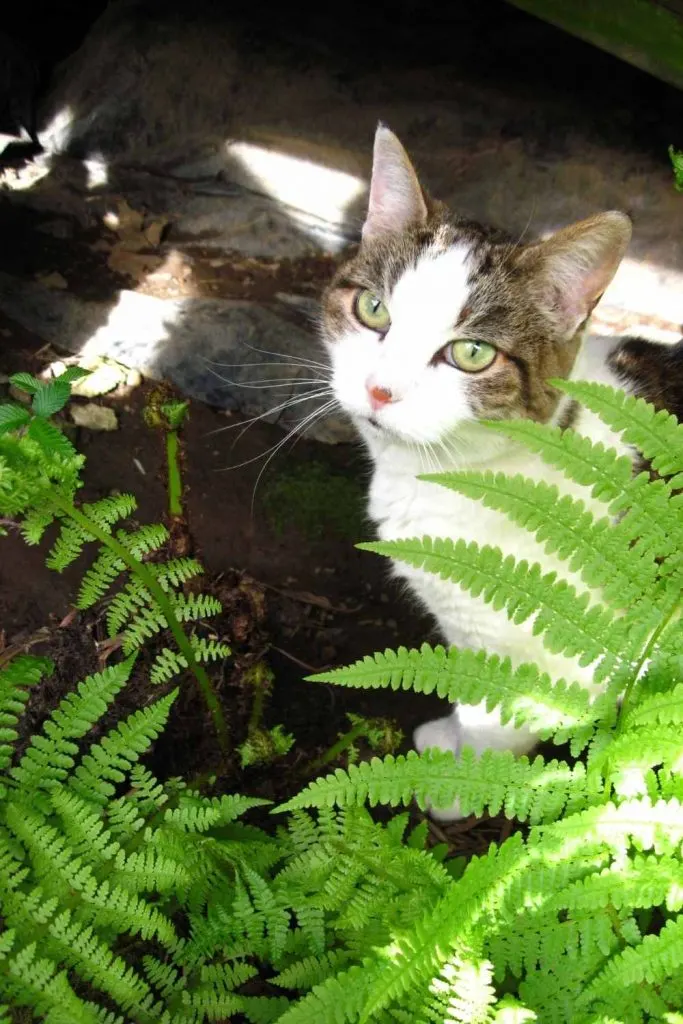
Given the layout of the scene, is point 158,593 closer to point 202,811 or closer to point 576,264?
point 202,811

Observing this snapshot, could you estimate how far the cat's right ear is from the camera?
2.55 meters

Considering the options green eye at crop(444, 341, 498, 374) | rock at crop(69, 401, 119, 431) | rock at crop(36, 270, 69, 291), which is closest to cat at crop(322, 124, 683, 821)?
green eye at crop(444, 341, 498, 374)

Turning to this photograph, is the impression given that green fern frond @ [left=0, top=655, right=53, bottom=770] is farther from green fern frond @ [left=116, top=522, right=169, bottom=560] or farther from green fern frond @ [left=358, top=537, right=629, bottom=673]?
green fern frond @ [left=358, top=537, right=629, bottom=673]

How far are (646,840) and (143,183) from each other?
4.69 meters

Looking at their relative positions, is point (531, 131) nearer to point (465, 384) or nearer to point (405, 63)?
point (405, 63)

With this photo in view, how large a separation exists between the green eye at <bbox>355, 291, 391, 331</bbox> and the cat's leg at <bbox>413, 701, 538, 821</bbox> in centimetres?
135

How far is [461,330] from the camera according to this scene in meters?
2.48

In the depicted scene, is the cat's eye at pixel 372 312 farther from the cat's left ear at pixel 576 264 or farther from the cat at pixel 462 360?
the cat's left ear at pixel 576 264

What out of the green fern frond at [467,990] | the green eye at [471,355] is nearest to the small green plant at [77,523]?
the green eye at [471,355]

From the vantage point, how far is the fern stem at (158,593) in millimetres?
2076

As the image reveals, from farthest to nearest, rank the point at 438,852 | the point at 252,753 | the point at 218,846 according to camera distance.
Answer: the point at 252,753 → the point at 438,852 → the point at 218,846

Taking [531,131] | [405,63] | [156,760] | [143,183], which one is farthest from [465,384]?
[143,183]

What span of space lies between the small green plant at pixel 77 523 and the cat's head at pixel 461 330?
2.74 feet

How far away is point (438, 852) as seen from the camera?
7.77ft
